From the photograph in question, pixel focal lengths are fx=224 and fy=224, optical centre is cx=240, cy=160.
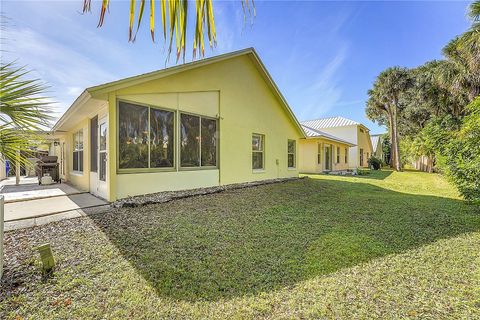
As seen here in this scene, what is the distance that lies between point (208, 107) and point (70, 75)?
13.9 feet

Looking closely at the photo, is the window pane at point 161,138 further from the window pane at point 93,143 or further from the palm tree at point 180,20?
the palm tree at point 180,20

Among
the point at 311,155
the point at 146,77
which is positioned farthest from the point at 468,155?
the point at 311,155

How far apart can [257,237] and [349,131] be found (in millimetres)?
26925

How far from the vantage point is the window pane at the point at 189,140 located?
7.76m

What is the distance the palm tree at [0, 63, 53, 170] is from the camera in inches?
112

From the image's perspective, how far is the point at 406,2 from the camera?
804 centimetres

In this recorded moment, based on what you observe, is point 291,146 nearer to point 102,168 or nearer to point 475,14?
point 475,14

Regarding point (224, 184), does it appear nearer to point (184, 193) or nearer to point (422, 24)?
point (184, 193)

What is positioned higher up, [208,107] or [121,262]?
[208,107]

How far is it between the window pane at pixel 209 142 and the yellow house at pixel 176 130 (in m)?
0.04

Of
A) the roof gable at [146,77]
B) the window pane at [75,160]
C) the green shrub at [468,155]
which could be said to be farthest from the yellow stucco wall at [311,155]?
the window pane at [75,160]

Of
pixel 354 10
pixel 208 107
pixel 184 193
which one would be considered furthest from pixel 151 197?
pixel 354 10

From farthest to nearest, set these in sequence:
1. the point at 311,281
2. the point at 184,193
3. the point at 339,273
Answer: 1. the point at 184,193
2. the point at 339,273
3. the point at 311,281

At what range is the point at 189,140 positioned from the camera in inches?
313
